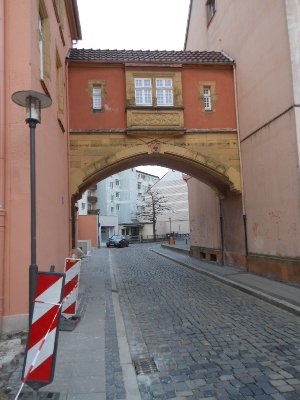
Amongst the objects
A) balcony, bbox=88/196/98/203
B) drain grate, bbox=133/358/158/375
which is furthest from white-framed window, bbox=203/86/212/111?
balcony, bbox=88/196/98/203

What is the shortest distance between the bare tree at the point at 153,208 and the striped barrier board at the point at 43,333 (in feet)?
178

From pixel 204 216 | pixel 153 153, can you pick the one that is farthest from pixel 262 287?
pixel 204 216

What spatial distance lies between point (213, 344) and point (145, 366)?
1.39m

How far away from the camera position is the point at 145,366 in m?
5.40

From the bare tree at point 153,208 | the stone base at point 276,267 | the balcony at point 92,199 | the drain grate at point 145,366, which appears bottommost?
the drain grate at point 145,366

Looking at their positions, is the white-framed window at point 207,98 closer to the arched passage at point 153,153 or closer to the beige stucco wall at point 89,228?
the arched passage at point 153,153

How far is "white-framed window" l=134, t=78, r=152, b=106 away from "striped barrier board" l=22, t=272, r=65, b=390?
11.6 m

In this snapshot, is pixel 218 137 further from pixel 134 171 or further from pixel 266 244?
pixel 134 171

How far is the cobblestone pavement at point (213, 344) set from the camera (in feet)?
15.0

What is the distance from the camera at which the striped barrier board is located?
4.14 m

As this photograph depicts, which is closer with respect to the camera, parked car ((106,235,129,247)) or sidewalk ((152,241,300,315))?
sidewalk ((152,241,300,315))

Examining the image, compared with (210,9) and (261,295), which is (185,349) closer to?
(261,295)

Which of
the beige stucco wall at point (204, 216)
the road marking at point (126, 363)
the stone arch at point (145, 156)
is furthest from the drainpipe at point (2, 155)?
the beige stucco wall at point (204, 216)

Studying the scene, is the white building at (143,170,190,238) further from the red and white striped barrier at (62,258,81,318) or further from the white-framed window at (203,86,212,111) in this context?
the red and white striped barrier at (62,258,81,318)
